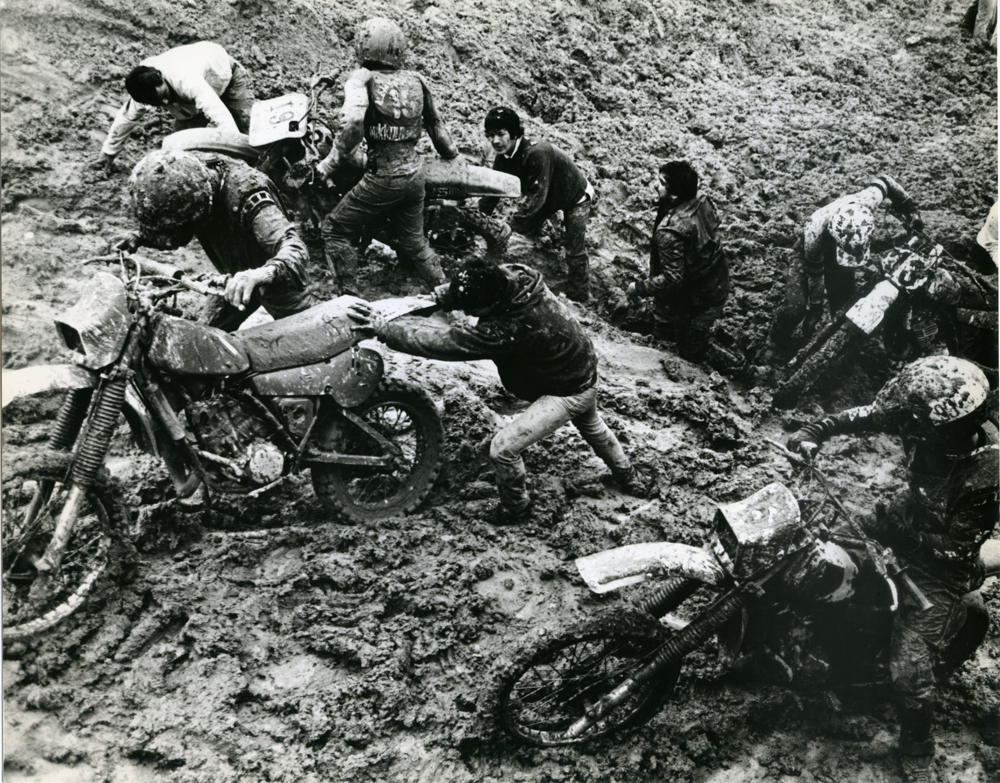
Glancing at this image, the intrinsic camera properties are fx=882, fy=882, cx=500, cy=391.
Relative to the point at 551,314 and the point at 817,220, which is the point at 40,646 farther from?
the point at 817,220

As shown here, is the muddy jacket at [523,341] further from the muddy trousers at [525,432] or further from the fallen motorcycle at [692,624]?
the fallen motorcycle at [692,624]

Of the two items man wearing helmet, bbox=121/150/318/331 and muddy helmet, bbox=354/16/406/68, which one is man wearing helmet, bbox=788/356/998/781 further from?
muddy helmet, bbox=354/16/406/68

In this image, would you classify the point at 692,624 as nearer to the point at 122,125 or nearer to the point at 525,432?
the point at 525,432

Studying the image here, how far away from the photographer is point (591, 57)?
Answer: 4.76 meters

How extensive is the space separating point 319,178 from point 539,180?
1.15 metres

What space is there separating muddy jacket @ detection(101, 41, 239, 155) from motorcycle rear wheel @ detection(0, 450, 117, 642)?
1.64m

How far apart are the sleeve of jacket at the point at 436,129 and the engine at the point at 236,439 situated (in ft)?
5.49

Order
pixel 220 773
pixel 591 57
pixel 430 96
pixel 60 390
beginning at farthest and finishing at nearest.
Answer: pixel 591 57 → pixel 430 96 → pixel 60 390 → pixel 220 773

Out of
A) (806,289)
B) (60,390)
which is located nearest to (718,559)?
(806,289)

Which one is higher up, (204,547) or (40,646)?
(204,547)

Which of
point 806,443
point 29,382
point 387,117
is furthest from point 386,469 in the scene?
point 806,443

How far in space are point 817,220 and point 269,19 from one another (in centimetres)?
306

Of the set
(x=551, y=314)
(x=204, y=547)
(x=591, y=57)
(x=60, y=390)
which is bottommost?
(x=204, y=547)

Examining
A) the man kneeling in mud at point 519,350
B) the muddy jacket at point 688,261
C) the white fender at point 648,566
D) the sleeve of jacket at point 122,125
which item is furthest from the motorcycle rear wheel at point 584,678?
the sleeve of jacket at point 122,125
